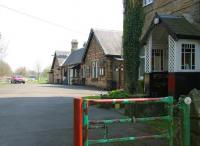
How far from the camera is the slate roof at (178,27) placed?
1377cm

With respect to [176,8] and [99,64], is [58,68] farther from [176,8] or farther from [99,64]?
[176,8]

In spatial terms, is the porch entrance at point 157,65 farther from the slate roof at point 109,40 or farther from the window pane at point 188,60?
the slate roof at point 109,40

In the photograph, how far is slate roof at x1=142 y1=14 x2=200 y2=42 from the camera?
13.8m

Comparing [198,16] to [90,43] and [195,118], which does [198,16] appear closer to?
[195,118]

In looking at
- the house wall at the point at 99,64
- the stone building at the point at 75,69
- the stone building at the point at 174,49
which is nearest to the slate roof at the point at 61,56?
the stone building at the point at 75,69

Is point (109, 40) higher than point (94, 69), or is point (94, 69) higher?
point (109, 40)

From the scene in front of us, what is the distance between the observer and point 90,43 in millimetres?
41969

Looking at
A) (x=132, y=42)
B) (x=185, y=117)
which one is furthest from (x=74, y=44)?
(x=185, y=117)

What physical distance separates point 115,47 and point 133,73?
22296 mm

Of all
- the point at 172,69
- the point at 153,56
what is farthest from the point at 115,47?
the point at 172,69

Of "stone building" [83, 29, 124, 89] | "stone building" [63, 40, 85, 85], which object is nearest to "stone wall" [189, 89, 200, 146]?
"stone building" [83, 29, 124, 89]

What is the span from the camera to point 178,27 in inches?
567

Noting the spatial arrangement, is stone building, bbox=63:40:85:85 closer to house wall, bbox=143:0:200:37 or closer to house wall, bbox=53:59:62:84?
house wall, bbox=53:59:62:84

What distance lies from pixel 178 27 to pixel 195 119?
28.6 ft
